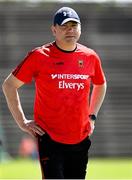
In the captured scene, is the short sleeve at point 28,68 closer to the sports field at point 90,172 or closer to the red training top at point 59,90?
the red training top at point 59,90

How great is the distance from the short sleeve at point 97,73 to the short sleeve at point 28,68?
496 millimetres

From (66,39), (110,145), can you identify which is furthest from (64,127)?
(110,145)

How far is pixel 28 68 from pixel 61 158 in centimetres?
70

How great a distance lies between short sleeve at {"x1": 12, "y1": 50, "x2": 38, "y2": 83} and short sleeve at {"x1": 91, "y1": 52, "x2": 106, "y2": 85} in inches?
19.5

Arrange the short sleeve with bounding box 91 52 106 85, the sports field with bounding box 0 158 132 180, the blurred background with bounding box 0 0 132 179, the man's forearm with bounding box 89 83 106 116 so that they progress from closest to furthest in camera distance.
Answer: the short sleeve with bounding box 91 52 106 85 < the man's forearm with bounding box 89 83 106 116 < the sports field with bounding box 0 158 132 180 < the blurred background with bounding box 0 0 132 179

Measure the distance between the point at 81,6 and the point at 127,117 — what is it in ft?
Answer: 9.56

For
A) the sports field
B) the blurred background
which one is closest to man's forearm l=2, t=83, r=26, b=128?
the sports field

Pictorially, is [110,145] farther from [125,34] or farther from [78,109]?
[78,109]

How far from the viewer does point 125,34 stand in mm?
20906

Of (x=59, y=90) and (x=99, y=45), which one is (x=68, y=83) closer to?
(x=59, y=90)

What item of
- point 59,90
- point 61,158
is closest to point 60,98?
point 59,90

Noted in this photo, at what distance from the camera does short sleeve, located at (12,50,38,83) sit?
616 cm

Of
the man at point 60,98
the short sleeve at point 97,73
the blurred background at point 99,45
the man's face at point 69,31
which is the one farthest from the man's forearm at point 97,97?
→ the blurred background at point 99,45

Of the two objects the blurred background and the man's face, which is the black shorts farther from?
the blurred background
